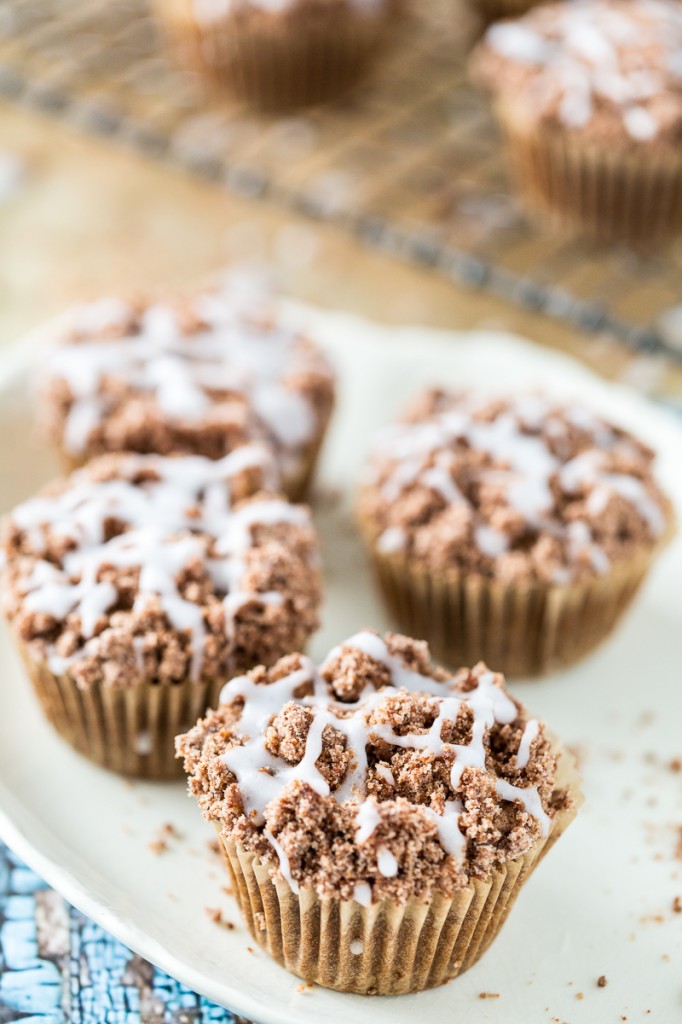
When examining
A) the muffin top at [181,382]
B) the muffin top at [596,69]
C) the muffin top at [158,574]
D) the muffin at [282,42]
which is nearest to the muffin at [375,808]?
the muffin top at [158,574]

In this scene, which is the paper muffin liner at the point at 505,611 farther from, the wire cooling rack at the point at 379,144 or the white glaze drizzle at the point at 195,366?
the wire cooling rack at the point at 379,144

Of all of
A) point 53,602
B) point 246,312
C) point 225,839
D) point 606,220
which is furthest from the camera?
point 606,220

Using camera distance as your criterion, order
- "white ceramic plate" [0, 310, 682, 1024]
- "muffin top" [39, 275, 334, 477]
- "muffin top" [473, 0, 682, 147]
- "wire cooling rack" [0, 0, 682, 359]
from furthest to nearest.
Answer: "wire cooling rack" [0, 0, 682, 359], "muffin top" [473, 0, 682, 147], "muffin top" [39, 275, 334, 477], "white ceramic plate" [0, 310, 682, 1024]

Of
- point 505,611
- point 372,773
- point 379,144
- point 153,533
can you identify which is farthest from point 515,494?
point 379,144

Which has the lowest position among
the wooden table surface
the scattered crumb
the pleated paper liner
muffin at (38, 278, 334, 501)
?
the wooden table surface

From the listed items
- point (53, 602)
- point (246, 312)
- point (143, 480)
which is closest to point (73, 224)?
point (246, 312)

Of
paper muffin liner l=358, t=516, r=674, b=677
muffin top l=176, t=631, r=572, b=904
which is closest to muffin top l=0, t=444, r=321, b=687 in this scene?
muffin top l=176, t=631, r=572, b=904

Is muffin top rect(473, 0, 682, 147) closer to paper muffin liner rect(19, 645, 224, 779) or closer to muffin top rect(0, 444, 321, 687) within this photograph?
muffin top rect(0, 444, 321, 687)

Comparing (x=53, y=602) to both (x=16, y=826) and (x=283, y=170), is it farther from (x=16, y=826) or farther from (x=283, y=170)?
(x=283, y=170)
